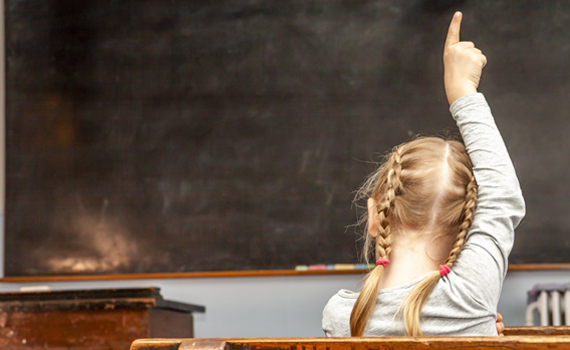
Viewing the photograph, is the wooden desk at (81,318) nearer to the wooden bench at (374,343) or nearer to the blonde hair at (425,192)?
the blonde hair at (425,192)

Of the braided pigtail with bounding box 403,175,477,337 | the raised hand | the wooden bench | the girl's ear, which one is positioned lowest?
the wooden bench

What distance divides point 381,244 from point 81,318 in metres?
1.45

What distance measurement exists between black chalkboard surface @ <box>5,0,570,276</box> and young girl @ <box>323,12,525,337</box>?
1880 mm

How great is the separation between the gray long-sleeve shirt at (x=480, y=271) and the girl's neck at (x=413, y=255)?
0.14 feet

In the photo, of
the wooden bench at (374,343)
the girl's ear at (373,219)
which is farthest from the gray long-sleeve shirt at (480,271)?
the wooden bench at (374,343)

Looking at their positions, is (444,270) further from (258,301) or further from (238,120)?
(238,120)

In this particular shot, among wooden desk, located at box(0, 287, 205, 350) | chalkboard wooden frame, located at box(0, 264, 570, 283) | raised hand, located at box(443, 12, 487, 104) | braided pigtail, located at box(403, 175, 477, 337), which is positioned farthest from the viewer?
chalkboard wooden frame, located at box(0, 264, 570, 283)

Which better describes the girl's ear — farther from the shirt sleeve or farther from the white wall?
the white wall

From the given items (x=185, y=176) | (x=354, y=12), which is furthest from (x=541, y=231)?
(x=185, y=176)

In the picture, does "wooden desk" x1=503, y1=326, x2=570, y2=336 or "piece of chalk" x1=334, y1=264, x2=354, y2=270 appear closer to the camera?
"wooden desk" x1=503, y1=326, x2=570, y2=336

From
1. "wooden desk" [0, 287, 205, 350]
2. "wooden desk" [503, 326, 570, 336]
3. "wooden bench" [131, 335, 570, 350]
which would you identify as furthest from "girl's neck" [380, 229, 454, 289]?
"wooden desk" [0, 287, 205, 350]

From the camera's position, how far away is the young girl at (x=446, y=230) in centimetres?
82

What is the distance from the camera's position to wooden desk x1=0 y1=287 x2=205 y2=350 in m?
1.95

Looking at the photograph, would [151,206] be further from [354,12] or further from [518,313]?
[518,313]
